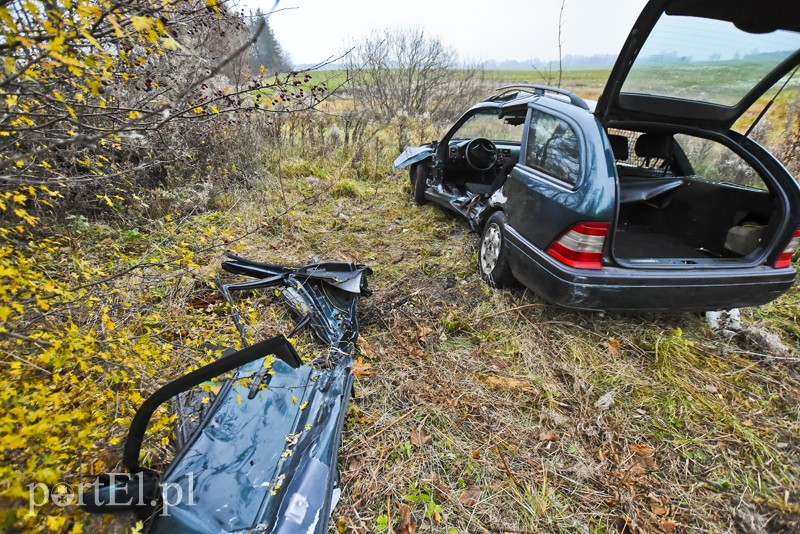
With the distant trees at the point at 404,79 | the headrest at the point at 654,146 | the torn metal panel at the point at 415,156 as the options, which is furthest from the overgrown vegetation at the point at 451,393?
the distant trees at the point at 404,79

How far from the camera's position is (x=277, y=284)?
286 centimetres

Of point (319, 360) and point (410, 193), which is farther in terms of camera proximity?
point (410, 193)

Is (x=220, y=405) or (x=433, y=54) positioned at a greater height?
(x=433, y=54)

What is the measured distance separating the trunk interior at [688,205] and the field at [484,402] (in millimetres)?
594

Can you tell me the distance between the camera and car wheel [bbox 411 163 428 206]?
5242 mm

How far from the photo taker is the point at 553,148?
2.64 meters

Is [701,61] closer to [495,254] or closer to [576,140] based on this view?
[576,140]

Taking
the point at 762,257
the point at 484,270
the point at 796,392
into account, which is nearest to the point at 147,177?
the point at 484,270

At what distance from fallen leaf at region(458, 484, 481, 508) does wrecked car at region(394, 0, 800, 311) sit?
4.16 ft

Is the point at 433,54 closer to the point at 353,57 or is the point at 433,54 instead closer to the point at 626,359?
the point at 353,57

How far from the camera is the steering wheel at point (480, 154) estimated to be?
4855mm

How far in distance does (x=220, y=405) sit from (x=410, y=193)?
4.79m

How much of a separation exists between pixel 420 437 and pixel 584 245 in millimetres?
1532

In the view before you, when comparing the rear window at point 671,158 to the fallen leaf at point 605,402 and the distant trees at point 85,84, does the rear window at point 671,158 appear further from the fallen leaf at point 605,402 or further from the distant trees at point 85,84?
the distant trees at point 85,84
